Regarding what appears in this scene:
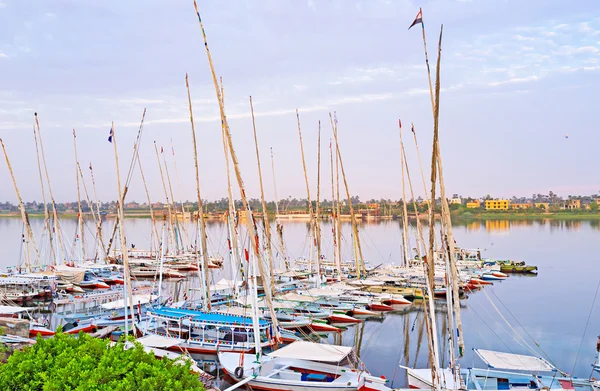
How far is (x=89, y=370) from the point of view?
993 centimetres

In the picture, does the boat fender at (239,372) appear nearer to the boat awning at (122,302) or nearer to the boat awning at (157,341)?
the boat awning at (157,341)

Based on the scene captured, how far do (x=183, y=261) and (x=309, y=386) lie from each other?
37.8 meters

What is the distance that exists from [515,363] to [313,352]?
6559 millimetres

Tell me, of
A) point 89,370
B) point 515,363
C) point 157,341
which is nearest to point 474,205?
point 515,363

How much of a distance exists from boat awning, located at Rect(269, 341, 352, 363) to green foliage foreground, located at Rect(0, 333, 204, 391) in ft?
23.1

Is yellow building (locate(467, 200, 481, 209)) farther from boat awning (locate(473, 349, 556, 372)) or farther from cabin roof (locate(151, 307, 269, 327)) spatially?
boat awning (locate(473, 349, 556, 372))

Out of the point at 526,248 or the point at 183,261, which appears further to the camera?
the point at 526,248

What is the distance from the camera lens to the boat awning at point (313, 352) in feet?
57.9

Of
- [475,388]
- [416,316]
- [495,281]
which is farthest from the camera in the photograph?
[495,281]

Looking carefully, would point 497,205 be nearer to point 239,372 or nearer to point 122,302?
point 122,302

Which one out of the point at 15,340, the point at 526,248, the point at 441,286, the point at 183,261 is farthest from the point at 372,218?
the point at 15,340

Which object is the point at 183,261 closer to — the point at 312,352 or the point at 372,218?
the point at 312,352

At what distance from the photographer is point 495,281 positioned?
143ft

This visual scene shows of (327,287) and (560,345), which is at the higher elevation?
(327,287)
